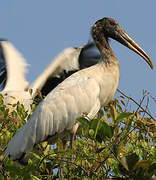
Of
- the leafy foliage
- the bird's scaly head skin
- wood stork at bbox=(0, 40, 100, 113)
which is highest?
the bird's scaly head skin

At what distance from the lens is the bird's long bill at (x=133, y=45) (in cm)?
530

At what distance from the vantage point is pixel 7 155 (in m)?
4.47

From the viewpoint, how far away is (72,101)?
512 cm

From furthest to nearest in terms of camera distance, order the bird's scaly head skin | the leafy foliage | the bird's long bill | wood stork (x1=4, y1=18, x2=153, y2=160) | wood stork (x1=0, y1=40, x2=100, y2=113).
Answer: wood stork (x1=0, y1=40, x2=100, y2=113) < the bird's scaly head skin < the bird's long bill < wood stork (x1=4, y1=18, x2=153, y2=160) < the leafy foliage

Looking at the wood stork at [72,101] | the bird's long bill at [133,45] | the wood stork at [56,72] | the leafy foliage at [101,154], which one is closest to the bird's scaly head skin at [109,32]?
the bird's long bill at [133,45]

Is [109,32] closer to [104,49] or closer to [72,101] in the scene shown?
[104,49]

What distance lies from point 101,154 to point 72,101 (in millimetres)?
1235

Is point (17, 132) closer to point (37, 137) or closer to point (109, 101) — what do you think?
point (37, 137)

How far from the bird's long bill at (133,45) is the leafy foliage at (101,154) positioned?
65cm

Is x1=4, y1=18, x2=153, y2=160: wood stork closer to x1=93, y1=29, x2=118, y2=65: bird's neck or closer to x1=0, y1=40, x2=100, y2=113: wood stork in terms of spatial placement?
x1=93, y1=29, x2=118, y2=65: bird's neck

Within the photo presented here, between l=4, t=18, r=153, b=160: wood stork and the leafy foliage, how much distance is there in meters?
0.15

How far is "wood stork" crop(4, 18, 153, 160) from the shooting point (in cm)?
484

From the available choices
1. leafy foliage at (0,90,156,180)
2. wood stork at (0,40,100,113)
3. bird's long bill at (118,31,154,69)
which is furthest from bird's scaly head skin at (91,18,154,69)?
wood stork at (0,40,100,113)

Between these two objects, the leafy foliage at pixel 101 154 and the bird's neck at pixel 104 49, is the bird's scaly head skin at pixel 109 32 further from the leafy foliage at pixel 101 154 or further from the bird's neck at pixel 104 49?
the leafy foliage at pixel 101 154
